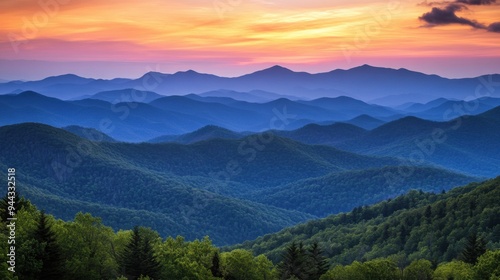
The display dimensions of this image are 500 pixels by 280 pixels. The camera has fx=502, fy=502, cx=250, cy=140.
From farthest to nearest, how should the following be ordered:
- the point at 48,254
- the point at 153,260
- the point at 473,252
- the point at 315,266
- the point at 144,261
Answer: the point at 473,252, the point at 315,266, the point at 153,260, the point at 144,261, the point at 48,254

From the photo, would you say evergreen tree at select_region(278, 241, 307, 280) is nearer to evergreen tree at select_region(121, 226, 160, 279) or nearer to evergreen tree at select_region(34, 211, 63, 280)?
evergreen tree at select_region(121, 226, 160, 279)

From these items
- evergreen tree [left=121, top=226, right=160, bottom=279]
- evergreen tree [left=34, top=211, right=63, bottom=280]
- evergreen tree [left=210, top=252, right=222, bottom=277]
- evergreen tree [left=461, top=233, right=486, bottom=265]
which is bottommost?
evergreen tree [left=461, top=233, right=486, bottom=265]

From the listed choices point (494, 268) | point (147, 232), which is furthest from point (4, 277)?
point (494, 268)

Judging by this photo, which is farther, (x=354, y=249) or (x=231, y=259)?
(x=354, y=249)

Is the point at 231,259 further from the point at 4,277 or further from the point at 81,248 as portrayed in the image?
the point at 4,277

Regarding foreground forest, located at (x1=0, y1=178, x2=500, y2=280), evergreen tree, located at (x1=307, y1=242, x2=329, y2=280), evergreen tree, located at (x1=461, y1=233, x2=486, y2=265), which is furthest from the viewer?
evergreen tree, located at (x1=461, y1=233, x2=486, y2=265)

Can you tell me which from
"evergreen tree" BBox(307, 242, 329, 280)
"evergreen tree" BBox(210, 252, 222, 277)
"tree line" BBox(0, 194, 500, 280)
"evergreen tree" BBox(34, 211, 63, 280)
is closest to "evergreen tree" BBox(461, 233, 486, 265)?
"tree line" BBox(0, 194, 500, 280)

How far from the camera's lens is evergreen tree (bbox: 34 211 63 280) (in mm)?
54750

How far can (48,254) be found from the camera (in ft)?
181

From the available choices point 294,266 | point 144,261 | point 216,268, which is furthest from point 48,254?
point 294,266

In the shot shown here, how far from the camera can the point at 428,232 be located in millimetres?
125875

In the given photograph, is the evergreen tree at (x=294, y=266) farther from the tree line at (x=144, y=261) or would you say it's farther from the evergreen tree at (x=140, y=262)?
the evergreen tree at (x=140, y=262)

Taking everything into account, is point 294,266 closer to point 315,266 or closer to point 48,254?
point 315,266

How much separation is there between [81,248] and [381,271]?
39.1m
